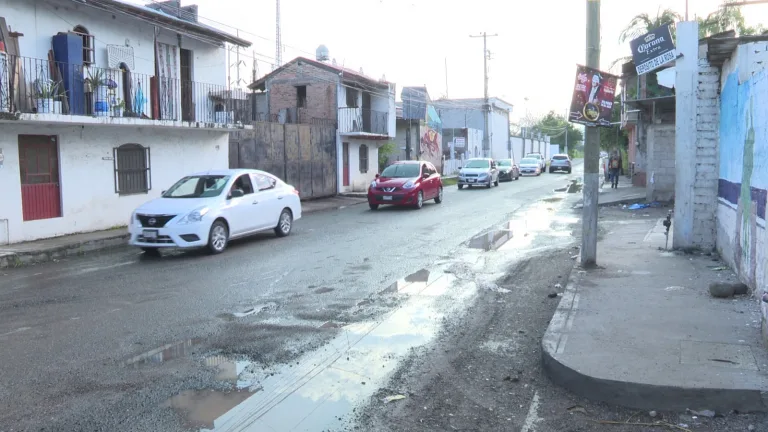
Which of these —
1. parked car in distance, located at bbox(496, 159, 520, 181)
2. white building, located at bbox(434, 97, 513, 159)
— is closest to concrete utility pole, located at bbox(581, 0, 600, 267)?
parked car in distance, located at bbox(496, 159, 520, 181)

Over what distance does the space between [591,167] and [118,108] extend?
1148 centimetres

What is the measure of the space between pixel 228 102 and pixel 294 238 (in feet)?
22.4

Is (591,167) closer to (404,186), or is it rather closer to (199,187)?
(199,187)

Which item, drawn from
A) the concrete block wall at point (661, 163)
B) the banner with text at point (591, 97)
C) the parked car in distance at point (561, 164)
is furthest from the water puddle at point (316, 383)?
the parked car in distance at point (561, 164)

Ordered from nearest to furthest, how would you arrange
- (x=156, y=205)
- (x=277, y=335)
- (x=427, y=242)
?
(x=277, y=335), (x=156, y=205), (x=427, y=242)

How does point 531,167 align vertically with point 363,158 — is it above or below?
below

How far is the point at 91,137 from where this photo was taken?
16406mm

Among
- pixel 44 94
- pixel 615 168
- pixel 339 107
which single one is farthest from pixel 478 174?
pixel 44 94

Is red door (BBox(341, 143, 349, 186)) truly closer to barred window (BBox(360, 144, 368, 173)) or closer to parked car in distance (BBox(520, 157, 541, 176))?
barred window (BBox(360, 144, 368, 173))

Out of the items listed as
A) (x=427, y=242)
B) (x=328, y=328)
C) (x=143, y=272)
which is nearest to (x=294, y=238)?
(x=427, y=242)

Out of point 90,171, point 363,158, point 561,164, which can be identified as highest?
point 363,158

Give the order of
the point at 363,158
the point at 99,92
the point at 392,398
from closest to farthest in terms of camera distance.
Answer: the point at 392,398 < the point at 99,92 < the point at 363,158

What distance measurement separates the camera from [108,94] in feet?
52.9

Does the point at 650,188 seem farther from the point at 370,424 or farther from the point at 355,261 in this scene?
the point at 370,424
